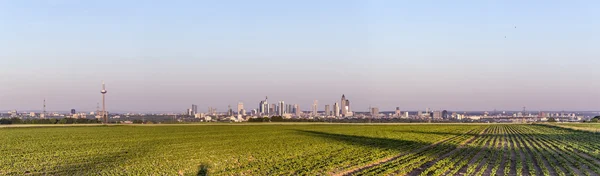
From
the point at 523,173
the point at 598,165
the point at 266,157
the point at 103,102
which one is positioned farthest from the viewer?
the point at 103,102

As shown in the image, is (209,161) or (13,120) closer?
(209,161)

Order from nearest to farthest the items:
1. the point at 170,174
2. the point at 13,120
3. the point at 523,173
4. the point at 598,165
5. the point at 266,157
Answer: the point at 170,174 → the point at 523,173 → the point at 598,165 → the point at 266,157 → the point at 13,120

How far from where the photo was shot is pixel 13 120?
12231 centimetres

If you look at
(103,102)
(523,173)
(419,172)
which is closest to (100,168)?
(419,172)

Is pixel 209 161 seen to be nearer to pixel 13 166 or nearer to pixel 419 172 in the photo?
pixel 13 166

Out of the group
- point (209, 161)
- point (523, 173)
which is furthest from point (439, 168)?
point (209, 161)

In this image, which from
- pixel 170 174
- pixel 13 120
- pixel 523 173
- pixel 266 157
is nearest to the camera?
pixel 170 174

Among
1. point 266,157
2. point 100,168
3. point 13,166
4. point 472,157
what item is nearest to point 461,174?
point 472,157

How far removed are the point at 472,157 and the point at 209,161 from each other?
15.5 meters

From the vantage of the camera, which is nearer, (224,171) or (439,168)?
(224,171)

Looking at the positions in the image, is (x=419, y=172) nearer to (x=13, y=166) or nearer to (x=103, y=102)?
(x=13, y=166)

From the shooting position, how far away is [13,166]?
24.3 meters

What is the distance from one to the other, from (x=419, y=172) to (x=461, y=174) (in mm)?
1762

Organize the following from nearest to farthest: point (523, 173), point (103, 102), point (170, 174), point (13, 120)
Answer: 1. point (170, 174)
2. point (523, 173)
3. point (13, 120)
4. point (103, 102)
